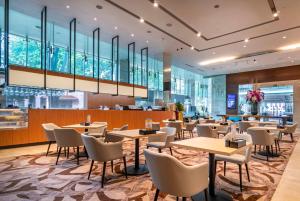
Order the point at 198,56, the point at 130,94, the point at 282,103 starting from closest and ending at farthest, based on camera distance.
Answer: the point at 130,94 → the point at 198,56 → the point at 282,103

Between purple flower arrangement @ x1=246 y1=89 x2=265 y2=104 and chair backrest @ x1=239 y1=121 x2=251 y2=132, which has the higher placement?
purple flower arrangement @ x1=246 y1=89 x2=265 y2=104

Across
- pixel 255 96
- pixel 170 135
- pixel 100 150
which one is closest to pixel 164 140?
pixel 170 135

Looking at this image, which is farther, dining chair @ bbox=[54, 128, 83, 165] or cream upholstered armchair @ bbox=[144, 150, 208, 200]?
dining chair @ bbox=[54, 128, 83, 165]

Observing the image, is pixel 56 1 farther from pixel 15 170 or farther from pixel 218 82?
pixel 218 82

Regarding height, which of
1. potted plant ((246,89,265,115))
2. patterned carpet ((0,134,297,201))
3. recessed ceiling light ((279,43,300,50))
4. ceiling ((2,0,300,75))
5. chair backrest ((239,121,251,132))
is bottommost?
patterned carpet ((0,134,297,201))

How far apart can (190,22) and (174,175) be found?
6406mm

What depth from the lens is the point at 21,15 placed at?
278 inches

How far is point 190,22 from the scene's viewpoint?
7.09 metres

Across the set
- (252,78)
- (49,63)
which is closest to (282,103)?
(252,78)

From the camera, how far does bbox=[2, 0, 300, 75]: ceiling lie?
5.89 m

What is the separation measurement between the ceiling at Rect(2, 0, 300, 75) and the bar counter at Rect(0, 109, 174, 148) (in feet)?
11.0

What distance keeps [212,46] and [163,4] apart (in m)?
4.73

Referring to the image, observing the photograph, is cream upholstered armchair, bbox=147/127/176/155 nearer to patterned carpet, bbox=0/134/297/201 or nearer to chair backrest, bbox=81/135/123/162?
patterned carpet, bbox=0/134/297/201

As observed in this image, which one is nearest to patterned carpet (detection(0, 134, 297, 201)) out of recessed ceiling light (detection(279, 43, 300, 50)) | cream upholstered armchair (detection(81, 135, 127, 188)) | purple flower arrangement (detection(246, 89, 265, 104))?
cream upholstered armchair (detection(81, 135, 127, 188))
